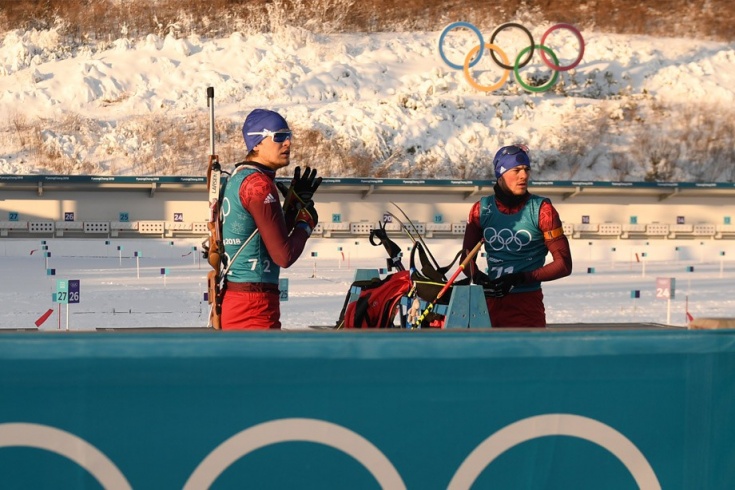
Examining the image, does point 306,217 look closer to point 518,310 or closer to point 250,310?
point 250,310

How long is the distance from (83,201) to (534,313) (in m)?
46.0

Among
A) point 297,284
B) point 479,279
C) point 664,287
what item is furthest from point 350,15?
point 479,279

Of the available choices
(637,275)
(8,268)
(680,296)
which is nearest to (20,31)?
(8,268)

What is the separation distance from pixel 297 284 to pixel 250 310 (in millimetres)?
21202

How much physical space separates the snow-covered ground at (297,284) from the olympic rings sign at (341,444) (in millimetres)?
11841

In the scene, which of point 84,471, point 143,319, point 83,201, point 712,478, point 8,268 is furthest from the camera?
point 83,201

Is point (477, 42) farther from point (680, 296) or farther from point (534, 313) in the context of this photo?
point (534, 313)

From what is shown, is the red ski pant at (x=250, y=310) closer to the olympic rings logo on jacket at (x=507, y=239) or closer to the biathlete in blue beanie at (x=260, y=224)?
the biathlete in blue beanie at (x=260, y=224)

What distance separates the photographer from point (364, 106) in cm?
7025

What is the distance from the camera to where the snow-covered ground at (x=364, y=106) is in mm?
66312

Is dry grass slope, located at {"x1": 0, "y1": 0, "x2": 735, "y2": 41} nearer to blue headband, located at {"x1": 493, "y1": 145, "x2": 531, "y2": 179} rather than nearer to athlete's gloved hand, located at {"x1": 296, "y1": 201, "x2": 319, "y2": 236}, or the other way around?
blue headband, located at {"x1": 493, "y1": 145, "x2": 531, "y2": 179}

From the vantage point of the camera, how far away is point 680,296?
2456 cm

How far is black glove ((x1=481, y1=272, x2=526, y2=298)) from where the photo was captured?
6.22 meters

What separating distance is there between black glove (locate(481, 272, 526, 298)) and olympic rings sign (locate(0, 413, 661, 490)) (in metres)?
2.72
